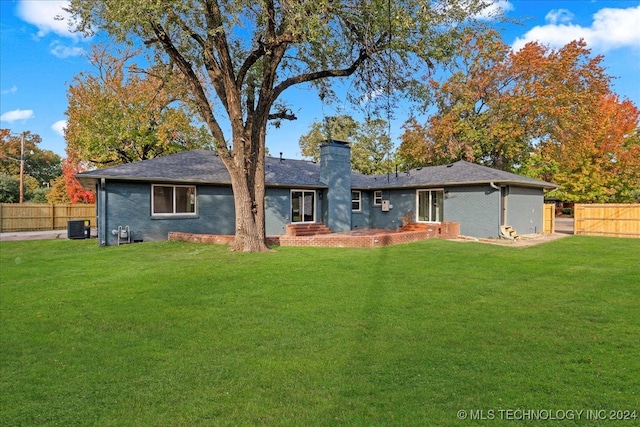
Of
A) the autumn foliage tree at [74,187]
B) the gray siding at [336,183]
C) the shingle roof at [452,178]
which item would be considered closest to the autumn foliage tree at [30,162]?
the autumn foliage tree at [74,187]

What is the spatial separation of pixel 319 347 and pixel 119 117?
25.9 metres

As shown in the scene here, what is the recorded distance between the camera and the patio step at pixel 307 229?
18.0 meters

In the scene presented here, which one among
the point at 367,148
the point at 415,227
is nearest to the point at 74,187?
the point at 415,227

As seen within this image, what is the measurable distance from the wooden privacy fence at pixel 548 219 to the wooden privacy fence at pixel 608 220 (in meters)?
1.13

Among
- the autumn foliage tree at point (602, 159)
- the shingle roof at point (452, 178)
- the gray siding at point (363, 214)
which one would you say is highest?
the autumn foliage tree at point (602, 159)

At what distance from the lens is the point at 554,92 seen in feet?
80.3

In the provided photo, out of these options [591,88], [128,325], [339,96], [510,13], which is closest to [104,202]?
[339,96]

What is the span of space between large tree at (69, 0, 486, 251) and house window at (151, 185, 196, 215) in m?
4.83

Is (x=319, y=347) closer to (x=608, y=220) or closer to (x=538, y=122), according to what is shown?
(x=608, y=220)

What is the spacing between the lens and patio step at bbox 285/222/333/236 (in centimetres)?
1802

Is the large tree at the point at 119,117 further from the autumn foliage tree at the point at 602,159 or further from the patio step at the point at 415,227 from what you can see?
the autumn foliage tree at the point at 602,159

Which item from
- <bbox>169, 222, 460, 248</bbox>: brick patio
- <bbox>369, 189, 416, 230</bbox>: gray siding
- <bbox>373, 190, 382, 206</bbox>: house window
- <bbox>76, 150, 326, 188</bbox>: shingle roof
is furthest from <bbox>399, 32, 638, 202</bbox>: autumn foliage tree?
<bbox>169, 222, 460, 248</bbox>: brick patio

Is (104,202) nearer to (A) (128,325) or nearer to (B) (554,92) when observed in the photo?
(A) (128,325)

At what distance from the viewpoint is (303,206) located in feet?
64.0
